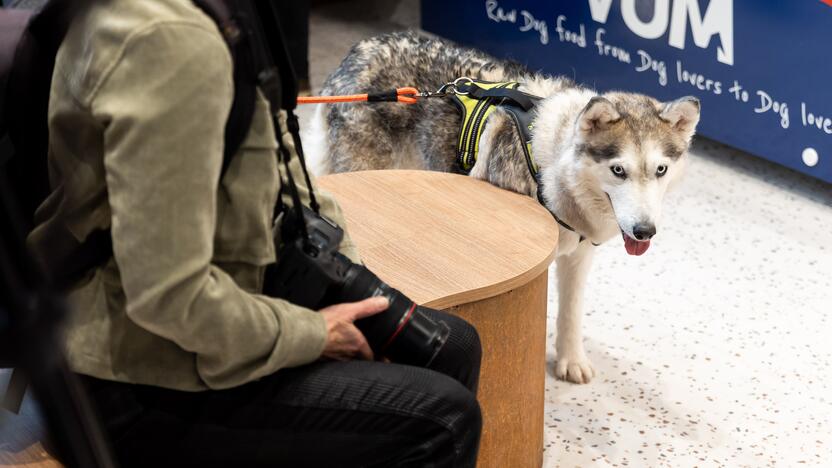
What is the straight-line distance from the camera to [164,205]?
118 cm

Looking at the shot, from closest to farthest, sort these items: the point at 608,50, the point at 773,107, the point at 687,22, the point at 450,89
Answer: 1. the point at 450,89
2. the point at 773,107
3. the point at 687,22
4. the point at 608,50

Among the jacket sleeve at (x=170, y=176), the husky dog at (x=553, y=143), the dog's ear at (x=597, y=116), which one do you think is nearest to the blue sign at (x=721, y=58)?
the husky dog at (x=553, y=143)

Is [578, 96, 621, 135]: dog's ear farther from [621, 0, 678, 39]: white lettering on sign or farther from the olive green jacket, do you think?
[621, 0, 678, 39]: white lettering on sign

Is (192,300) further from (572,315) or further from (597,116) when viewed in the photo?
(572,315)

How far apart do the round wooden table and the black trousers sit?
18.0 inches

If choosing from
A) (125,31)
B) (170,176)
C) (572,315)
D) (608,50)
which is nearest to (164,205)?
(170,176)

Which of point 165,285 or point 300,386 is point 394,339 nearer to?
point 300,386

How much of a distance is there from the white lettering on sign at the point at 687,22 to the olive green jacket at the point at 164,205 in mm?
2904

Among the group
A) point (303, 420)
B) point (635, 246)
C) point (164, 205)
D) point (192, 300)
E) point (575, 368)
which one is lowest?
point (575, 368)

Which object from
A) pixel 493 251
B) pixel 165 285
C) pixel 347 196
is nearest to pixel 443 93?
pixel 347 196

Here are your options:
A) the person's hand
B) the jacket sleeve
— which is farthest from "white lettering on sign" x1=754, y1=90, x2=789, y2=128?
the jacket sleeve

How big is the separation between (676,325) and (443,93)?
105cm

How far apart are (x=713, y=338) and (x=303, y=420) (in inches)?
71.3

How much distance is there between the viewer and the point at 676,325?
292 centimetres
